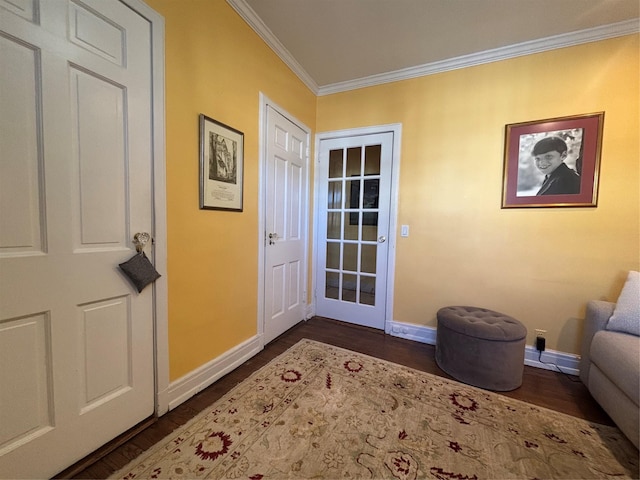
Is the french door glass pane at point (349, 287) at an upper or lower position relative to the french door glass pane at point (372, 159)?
lower

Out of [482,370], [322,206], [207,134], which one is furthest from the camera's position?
[322,206]

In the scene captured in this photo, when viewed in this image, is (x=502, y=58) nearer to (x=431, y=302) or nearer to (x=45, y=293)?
(x=431, y=302)

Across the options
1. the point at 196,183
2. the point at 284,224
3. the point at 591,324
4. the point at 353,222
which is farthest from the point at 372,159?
the point at 591,324

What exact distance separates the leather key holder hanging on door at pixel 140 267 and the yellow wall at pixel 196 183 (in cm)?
14

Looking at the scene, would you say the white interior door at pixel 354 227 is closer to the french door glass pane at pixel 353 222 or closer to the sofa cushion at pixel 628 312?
the french door glass pane at pixel 353 222

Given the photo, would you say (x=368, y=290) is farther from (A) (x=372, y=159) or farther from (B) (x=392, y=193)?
(A) (x=372, y=159)

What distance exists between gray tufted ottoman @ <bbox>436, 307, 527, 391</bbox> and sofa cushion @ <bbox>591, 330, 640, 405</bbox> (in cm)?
36

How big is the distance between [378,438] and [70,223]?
1.80 meters

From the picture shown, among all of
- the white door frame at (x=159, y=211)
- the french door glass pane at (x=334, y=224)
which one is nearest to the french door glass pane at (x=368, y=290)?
the french door glass pane at (x=334, y=224)

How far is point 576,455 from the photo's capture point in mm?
1257

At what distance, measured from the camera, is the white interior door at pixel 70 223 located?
952 mm

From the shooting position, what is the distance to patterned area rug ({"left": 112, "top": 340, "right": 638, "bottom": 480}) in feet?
3.81

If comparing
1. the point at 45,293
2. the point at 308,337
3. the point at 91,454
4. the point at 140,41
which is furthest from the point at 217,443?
the point at 140,41

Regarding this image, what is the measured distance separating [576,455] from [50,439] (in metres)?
2.43
